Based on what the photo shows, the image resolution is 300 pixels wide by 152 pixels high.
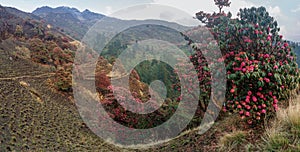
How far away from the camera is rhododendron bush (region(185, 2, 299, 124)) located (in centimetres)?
341

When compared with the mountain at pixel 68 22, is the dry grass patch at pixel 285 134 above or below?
below

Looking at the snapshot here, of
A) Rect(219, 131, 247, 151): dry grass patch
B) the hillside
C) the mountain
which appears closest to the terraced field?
the hillside

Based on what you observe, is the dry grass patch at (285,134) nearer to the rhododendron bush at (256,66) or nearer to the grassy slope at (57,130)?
the grassy slope at (57,130)

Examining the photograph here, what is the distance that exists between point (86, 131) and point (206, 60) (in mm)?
4425

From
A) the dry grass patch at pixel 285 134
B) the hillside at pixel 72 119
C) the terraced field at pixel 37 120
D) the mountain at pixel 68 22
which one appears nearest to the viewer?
the dry grass patch at pixel 285 134

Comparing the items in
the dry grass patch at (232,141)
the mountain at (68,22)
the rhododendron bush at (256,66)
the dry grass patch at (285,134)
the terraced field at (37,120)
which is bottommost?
the terraced field at (37,120)

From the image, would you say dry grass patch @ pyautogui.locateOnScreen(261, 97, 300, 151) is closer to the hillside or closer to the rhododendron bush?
the hillside

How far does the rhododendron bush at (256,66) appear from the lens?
11.2ft

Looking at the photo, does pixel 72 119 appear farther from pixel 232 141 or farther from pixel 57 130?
pixel 232 141

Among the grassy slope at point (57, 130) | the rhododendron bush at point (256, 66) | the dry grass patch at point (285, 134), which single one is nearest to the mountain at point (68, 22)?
the grassy slope at point (57, 130)

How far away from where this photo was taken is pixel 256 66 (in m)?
3.36

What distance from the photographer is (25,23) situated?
23.5 m

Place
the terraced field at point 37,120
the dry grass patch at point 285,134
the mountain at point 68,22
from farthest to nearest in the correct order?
1. the mountain at point 68,22
2. the terraced field at point 37,120
3. the dry grass patch at point 285,134

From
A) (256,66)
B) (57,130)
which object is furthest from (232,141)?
(57,130)
